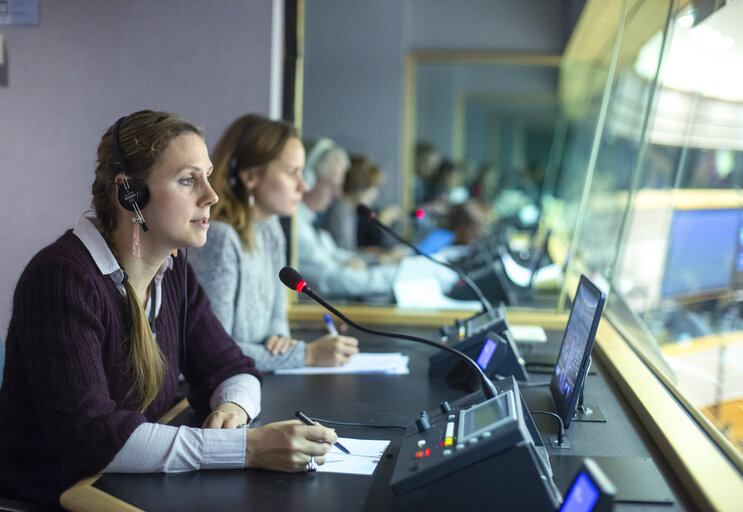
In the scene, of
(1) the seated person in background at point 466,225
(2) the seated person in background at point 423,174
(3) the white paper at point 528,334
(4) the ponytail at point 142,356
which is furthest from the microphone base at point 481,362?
(2) the seated person in background at point 423,174

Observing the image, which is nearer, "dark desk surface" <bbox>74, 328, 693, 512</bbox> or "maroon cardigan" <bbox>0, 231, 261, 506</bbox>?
"dark desk surface" <bbox>74, 328, 693, 512</bbox>

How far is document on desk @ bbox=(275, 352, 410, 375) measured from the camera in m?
1.96

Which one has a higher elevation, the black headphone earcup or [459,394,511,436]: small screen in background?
the black headphone earcup

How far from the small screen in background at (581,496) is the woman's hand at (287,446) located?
445 mm

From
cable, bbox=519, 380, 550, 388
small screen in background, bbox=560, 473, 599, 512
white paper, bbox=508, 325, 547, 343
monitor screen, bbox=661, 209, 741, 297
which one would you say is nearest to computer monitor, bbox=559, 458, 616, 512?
small screen in background, bbox=560, 473, 599, 512

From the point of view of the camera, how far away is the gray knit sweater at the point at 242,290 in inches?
79.7

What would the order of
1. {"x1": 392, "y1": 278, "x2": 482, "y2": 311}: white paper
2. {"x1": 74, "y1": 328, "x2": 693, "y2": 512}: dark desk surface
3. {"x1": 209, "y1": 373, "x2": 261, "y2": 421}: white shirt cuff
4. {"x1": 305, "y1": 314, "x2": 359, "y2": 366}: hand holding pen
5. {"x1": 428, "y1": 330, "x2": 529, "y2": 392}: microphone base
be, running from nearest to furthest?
{"x1": 74, "y1": 328, "x2": 693, "y2": 512}: dark desk surface < {"x1": 209, "y1": 373, "x2": 261, "y2": 421}: white shirt cuff < {"x1": 428, "y1": 330, "x2": 529, "y2": 392}: microphone base < {"x1": 305, "y1": 314, "x2": 359, "y2": 366}: hand holding pen < {"x1": 392, "y1": 278, "x2": 482, "y2": 311}: white paper

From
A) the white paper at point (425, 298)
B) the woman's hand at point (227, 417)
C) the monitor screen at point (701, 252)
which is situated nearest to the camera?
the woman's hand at point (227, 417)

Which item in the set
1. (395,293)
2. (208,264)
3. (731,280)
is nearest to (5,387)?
(208,264)

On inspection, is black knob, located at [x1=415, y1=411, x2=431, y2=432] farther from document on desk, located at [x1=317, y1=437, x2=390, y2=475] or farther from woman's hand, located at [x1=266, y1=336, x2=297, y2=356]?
woman's hand, located at [x1=266, y1=336, x2=297, y2=356]

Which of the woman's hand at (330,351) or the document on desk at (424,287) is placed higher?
the woman's hand at (330,351)

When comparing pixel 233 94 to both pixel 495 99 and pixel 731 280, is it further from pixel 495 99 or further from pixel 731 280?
pixel 495 99

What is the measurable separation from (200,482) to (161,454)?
9cm

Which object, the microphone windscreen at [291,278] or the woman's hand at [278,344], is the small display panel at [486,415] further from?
the woman's hand at [278,344]
